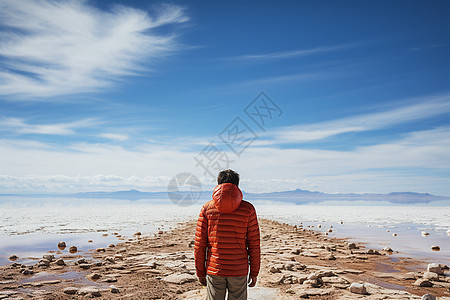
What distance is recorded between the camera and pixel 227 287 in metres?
4.26

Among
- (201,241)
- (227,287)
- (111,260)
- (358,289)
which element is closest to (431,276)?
(358,289)

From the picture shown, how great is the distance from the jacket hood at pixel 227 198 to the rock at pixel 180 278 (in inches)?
168

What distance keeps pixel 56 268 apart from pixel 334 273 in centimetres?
749

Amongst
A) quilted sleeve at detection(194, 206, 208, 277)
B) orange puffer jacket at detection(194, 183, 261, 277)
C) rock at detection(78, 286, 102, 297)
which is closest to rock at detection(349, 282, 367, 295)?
orange puffer jacket at detection(194, 183, 261, 277)

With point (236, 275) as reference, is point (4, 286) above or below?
below

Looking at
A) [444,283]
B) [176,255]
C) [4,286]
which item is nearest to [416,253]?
[444,283]

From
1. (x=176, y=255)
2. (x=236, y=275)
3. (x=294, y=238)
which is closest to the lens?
(x=236, y=275)

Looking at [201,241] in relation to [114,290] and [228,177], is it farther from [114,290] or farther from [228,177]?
[114,290]

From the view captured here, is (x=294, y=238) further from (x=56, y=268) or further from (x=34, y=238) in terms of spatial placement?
Answer: (x=34, y=238)

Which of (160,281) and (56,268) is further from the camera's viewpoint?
(56,268)

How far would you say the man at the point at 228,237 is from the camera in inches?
163

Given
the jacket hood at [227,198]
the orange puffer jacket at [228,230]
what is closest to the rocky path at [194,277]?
the orange puffer jacket at [228,230]

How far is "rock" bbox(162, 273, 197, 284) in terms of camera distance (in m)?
7.57

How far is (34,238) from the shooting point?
14.2 metres
